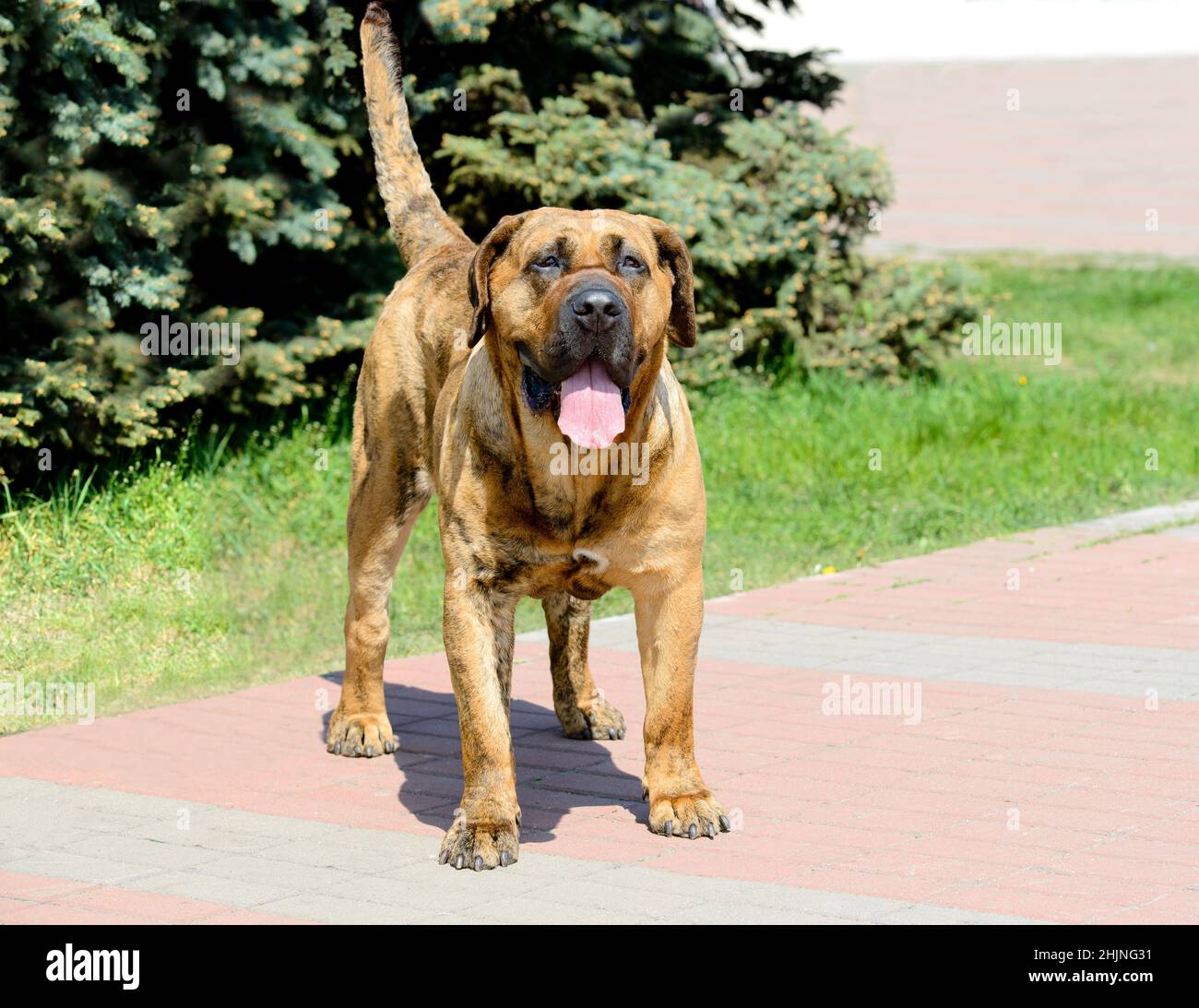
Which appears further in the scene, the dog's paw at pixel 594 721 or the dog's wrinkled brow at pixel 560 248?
the dog's paw at pixel 594 721

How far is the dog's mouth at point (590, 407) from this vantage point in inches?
200

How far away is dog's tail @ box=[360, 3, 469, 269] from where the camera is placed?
7.12 meters

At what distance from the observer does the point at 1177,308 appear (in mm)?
20062

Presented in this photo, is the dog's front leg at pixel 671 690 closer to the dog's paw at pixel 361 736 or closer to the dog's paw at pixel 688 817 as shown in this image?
the dog's paw at pixel 688 817

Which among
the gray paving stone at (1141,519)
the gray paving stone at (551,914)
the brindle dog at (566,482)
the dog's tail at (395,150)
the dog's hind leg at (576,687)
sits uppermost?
the dog's tail at (395,150)

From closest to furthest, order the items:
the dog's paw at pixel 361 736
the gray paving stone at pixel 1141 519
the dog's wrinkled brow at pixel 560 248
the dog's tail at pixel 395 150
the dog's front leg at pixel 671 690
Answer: the dog's wrinkled brow at pixel 560 248 < the dog's front leg at pixel 671 690 < the dog's paw at pixel 361 736 < the dog's tail at pixel 395 150 < the gray paving stone at pixel 1141 519

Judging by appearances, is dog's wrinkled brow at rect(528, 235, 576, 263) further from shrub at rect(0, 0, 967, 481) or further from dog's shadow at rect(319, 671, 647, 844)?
shrub at rect(0, 0, 967, 481)

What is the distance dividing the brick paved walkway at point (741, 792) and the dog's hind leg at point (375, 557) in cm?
21

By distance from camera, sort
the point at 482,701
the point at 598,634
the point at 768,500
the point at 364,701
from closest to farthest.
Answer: the point at 482,701
the point at 364,701
the point at 598,634
the point at 768,500

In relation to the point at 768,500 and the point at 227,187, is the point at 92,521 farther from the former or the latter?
the point at 768,500

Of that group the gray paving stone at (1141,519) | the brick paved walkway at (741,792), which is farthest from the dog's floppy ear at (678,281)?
the gray paving stone at (1141,519)

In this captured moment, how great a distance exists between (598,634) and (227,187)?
320cm

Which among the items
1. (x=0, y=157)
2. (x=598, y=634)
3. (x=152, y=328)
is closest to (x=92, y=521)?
(x=152, y=328)
